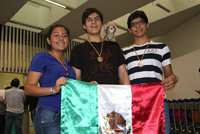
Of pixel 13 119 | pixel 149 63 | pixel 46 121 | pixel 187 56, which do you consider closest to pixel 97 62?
pixel 149 63

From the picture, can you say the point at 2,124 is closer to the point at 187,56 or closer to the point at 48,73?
the point at 48,73

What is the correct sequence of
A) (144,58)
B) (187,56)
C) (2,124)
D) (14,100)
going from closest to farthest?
(144,58) < (14,100) < (2,124) < (187,56)

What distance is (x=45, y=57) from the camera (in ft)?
5.61

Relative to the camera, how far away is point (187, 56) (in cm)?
811

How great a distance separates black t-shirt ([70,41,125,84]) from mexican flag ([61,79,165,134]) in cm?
11

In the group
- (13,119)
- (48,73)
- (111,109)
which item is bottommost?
(13,119)

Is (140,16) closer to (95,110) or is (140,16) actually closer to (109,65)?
(109,65)

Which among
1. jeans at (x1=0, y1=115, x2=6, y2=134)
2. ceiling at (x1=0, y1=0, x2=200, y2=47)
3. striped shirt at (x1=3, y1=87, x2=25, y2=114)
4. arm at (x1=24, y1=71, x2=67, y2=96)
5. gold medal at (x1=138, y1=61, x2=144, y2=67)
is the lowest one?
jeans at (x1=0, y1=115, x2=6, y2=134)

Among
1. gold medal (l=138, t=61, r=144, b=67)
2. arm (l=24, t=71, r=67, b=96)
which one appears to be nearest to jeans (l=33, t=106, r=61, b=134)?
arm (l=24, t=71, r=67, b=96)

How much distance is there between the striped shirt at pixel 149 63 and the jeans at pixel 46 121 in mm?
868

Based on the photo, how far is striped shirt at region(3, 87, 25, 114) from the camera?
15.5 feet

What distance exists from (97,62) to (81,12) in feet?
17.3

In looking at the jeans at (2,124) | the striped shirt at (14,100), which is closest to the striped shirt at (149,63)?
the striped shirt at (14,100)

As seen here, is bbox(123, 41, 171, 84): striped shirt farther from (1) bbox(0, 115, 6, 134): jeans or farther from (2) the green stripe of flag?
(1) bbox(0, 115, 6, 134): jeans
